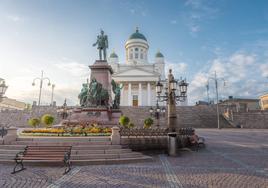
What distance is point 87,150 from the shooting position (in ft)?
31.1

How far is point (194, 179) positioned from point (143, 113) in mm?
37121

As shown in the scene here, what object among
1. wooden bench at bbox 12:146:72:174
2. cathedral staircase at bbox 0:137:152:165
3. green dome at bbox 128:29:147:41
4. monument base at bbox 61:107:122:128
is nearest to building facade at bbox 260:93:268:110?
green dome at bbox 128:29:147:41

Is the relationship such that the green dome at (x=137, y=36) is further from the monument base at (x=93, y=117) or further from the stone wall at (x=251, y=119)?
the monument base at (x=93, y=117)

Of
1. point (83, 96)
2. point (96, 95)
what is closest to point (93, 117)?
point (96, 95)

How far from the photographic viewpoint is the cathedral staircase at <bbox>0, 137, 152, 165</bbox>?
8.77 metres

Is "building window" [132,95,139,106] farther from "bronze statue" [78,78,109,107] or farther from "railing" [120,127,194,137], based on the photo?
"railing" [120,127,194,137]

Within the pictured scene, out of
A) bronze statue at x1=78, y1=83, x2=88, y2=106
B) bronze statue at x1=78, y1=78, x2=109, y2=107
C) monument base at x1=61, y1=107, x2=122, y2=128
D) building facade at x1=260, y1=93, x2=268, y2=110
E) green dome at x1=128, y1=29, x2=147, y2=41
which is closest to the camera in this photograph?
monument base at x1=61, y1=107, x2=122, y2=128

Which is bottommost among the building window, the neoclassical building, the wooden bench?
the wooden bench

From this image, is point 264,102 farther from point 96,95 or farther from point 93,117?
point 93,117

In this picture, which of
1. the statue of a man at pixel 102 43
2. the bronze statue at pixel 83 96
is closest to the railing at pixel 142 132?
the bronze statue at pixel 83 96

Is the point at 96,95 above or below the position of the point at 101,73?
below

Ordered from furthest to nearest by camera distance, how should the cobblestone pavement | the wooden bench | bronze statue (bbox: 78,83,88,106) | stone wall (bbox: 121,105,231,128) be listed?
stone wall (bbox: 121,105,231,128), bronze statue (bbox: 78,83,88,106), the wooden bench, the cobblestone pavement

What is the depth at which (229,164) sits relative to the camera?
29.3 feet

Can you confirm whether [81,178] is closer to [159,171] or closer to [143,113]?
[159,171]
